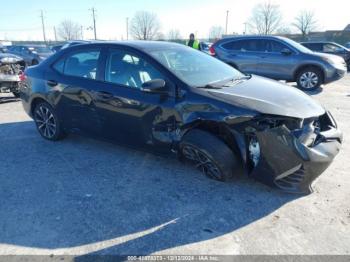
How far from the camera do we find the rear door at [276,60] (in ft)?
34.2

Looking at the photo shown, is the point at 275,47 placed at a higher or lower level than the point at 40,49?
higher

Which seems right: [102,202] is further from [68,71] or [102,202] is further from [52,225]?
[68,71]

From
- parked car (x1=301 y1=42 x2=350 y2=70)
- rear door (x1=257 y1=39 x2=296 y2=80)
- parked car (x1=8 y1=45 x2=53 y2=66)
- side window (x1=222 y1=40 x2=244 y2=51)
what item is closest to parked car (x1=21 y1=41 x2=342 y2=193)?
rear door (x1=257 y1=39 x2=296 y2=80)

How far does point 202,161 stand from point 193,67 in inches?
51.5

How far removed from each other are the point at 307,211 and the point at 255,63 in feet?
27.4

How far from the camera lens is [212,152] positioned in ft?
11.7

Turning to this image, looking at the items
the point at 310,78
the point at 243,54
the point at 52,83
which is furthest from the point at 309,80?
the point at 52,83

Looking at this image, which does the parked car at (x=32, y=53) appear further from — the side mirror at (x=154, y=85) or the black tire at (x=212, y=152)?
the black tire at (x=212, y=152)

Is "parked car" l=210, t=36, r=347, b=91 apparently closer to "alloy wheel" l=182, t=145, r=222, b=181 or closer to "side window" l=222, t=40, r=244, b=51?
"side window" l=222, t=40, r=244, b=51

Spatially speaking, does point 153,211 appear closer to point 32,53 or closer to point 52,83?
point 52,83

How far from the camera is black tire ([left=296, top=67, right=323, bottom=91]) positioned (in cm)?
1029

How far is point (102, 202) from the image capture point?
346 centimetres

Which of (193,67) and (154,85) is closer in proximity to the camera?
(154,85)

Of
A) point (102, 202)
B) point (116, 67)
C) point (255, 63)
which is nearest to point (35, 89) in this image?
point (116, 67)
